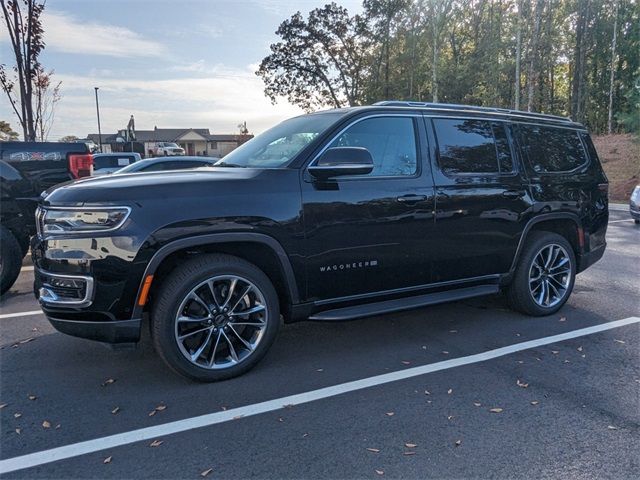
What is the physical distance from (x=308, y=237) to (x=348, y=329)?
1.41 m

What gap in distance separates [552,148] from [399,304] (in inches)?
99.2

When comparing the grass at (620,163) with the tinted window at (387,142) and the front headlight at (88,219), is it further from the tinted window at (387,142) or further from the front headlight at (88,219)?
the front headlight at (88,219)

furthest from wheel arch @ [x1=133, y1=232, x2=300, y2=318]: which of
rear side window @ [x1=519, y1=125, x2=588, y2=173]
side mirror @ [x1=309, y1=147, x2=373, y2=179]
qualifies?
rear side window @ [x1=519, y1=125, x2=588, y2=173]

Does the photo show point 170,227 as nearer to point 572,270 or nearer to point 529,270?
point 529,270

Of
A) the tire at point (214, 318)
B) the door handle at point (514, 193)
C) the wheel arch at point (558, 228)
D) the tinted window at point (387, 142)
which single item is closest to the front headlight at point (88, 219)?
the tire at point (214, 318)

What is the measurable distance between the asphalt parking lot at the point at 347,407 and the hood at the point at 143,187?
4.39ft

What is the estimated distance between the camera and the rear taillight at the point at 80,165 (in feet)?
20.3

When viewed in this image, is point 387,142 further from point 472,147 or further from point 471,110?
point 471,110

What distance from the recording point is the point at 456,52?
3962cm

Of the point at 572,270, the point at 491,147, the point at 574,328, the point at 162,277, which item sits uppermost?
the point at 491,147

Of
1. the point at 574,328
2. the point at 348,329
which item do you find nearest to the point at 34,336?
the point at 348,329

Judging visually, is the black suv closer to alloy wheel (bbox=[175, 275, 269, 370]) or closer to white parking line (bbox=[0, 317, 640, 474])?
alloy wheel (bbox=[175, 275, 269, 370])

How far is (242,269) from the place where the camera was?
3496 millimetres

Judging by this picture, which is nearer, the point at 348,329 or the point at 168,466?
the point at 168,466
